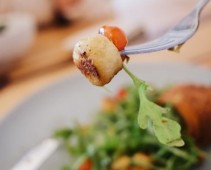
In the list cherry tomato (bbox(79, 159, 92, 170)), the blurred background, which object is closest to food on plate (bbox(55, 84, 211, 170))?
cherry tomato (bbox(79, 159, 92, 170))

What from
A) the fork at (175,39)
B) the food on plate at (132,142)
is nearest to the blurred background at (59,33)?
the food on plate at (132,142)

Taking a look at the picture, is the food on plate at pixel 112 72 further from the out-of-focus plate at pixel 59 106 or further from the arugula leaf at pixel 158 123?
the out-of-focus plate at pixel 59 106

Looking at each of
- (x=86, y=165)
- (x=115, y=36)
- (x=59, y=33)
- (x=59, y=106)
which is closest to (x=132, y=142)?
(x=86, y=165)

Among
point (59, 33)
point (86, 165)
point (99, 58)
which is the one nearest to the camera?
point (99, 58)

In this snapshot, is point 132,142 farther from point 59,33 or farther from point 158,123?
point 59,33

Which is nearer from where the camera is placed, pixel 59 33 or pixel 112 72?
pixel 112 72

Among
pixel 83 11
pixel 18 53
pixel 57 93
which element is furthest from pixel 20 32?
pixel 83 11
